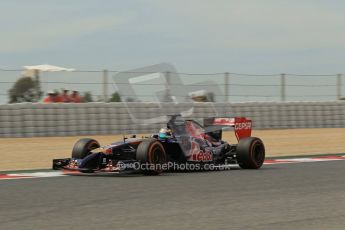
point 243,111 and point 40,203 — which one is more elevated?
point 243,111

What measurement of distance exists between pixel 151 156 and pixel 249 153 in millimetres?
2071

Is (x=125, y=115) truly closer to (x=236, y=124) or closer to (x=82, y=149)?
(x=236, y=124)

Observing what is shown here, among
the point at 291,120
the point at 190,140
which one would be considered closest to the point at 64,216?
the point at 190,140

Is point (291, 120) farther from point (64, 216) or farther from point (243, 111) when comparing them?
point (64, 216)

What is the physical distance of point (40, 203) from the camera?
7.80 m

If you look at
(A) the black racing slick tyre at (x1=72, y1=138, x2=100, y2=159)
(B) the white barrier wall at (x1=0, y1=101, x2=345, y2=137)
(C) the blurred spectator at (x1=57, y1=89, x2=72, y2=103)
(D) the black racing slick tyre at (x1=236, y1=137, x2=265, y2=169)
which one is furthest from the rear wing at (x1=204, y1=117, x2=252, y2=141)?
(C) the blurred spectator at (x1=57, y1=89, x2=72, y2=103)

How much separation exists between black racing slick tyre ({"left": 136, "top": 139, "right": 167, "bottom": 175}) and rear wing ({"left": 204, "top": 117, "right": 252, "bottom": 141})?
75.3 inches

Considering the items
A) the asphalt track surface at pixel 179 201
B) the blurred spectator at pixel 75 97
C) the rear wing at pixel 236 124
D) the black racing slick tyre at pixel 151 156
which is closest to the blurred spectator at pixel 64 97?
the blurred spectator at pixel 75 97

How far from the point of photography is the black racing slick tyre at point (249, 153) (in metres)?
12.0

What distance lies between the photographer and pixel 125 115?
19.9 metres

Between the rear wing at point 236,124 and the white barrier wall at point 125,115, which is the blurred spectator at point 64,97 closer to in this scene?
the white barrier wall at point 125,115

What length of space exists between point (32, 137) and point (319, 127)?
9817 millimetres

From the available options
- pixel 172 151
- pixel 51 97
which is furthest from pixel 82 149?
pixel 51 97

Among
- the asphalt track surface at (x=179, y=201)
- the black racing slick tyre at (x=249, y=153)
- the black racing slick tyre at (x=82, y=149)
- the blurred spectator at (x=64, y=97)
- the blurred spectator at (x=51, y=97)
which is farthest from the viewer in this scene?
the blurred spectator at (x=64, y=97)
